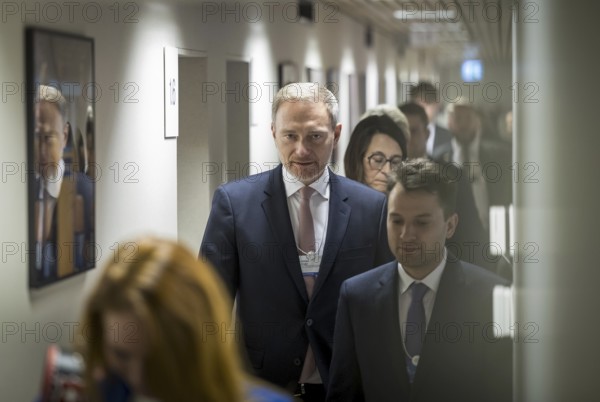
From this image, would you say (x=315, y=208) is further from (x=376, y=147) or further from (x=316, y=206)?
(x=376, y=147)

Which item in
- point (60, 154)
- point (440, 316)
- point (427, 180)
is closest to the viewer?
point (60, 154)

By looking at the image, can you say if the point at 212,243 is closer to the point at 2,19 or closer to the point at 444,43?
the point at 2,19

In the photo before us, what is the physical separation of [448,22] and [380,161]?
0.54 metres

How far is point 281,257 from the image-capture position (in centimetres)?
320

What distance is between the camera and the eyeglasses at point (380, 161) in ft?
10.8

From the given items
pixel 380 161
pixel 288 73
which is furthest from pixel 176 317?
pixel 288 73

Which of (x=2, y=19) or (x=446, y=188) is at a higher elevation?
(x=2, y=19)

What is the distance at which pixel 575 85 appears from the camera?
3396 millimetres

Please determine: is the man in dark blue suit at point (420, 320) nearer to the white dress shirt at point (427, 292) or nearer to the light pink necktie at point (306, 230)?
the white dress shirt at point (427, 292)

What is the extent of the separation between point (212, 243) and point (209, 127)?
15.9 inches

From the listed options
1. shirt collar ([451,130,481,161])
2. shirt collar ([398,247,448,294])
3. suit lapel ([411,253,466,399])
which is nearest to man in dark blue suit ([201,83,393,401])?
shirt collar ([398,247,448,294])

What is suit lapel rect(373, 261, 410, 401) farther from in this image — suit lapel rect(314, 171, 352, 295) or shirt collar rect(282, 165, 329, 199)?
shirt collar rect(282, 165, 329, 199)

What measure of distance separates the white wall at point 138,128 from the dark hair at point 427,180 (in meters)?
0.23

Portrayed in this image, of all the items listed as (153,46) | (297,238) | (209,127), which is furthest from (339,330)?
(153,46)
